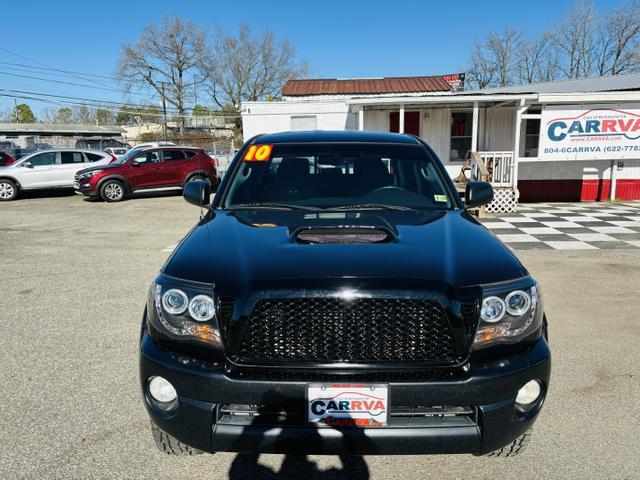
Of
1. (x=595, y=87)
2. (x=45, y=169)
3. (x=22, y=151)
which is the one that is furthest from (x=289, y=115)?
(x=22, y=151)

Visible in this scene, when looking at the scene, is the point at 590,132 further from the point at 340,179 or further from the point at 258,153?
the point at 258,153

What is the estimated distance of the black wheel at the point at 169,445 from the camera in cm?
224

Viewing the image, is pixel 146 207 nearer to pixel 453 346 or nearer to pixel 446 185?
pixel 446 185

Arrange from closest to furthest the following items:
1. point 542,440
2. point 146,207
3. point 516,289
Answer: point 516,289 < point 542,440 < point 146,207

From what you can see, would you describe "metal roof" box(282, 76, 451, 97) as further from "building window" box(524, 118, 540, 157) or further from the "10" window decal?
the "10" window decal

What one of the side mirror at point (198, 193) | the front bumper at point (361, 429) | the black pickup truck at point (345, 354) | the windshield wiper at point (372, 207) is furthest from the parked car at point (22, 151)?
the front bumper at point (361, 429)

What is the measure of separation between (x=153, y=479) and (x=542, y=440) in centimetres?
202

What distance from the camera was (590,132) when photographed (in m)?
11.6

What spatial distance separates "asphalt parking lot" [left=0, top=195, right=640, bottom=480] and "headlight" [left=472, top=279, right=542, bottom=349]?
823mm

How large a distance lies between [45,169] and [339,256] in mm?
16188

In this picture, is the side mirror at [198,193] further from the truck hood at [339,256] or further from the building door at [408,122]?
the building door at [408,122]

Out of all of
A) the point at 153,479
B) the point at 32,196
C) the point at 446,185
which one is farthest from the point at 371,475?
the point at 32,196

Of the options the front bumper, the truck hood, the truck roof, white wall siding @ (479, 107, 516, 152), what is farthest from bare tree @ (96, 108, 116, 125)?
the front bumper

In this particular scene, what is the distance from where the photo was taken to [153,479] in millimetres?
2320
